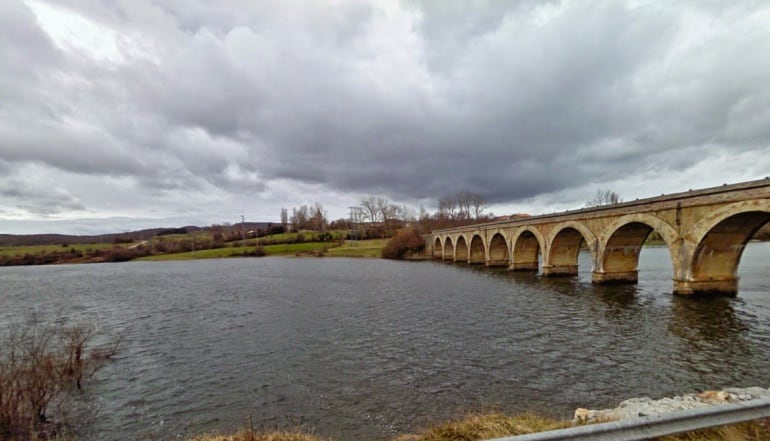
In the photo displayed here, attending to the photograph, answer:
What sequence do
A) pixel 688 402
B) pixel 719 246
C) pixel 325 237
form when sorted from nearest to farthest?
pixel 688 402 → pixel 719 246 → pixel 325 237

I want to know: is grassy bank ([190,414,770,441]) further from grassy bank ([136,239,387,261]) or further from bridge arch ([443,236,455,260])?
grassy bank ([136,239,387,261])

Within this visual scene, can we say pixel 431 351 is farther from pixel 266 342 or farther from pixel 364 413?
pixel 266 342

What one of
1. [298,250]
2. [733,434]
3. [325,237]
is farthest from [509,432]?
[325,237]

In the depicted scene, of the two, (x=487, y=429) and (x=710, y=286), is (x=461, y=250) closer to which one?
(x=710, y=286)

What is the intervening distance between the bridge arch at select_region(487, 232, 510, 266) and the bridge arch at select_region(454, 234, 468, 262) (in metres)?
11.6

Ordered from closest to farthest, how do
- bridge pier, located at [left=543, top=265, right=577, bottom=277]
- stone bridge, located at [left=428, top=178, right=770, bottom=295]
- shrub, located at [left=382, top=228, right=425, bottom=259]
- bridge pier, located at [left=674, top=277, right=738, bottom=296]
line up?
stone bridge, located at [left=428, top=178, right=770, bottom=295]
bridge pier, located at [left=674, top=277, right=738, bottom=296]
bridge pier, located at [left=543, top=265, right=577, bottom=277]
shrub, located at [left=382, top=228, right=425, bottom=259]

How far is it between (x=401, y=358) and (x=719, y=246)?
17875 mm

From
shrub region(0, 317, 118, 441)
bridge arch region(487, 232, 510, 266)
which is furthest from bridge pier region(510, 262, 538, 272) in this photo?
shrub region(0, 317, 118, 441)

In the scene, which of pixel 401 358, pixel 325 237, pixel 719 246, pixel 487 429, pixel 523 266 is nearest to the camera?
pixel 487 429

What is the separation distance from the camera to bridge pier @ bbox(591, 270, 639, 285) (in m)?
25.7

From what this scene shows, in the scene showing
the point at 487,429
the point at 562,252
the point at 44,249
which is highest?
the point at 562,252

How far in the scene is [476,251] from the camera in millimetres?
53906

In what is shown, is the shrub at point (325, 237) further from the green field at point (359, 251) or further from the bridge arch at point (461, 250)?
the bridge arch at point (461, 250)

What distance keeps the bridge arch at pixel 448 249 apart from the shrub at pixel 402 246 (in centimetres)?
998
